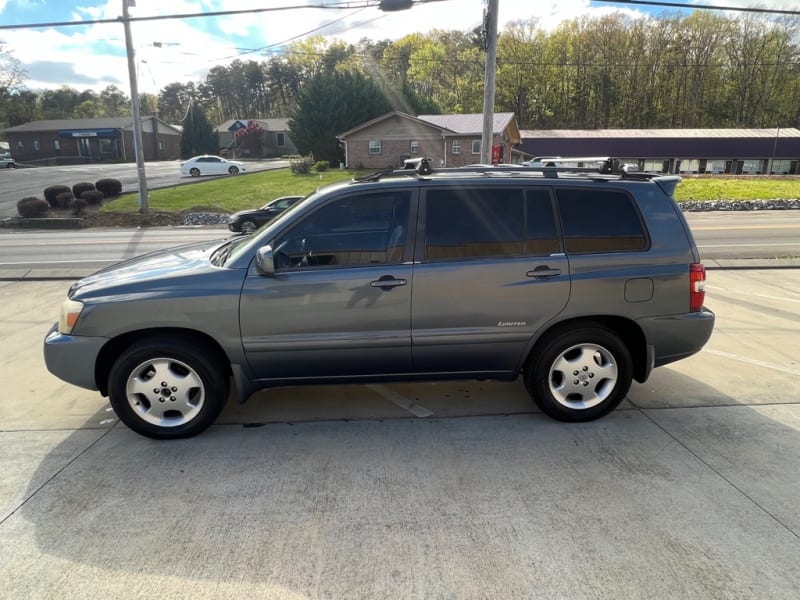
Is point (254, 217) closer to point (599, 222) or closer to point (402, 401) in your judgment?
point (402, 401)

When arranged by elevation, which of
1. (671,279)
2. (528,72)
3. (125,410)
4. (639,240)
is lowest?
(125,410)

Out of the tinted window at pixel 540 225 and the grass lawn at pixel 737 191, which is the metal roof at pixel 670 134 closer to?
the grass lawn at pixel 737 191

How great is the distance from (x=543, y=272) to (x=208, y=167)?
39734 mm

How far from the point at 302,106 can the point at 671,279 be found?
45.0m

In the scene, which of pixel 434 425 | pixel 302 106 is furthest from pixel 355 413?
pixel 302 106

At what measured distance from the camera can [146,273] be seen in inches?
148

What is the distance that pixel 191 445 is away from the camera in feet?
12.1

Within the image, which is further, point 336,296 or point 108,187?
point 108,187

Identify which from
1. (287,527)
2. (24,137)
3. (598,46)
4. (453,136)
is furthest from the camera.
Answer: (598,46)

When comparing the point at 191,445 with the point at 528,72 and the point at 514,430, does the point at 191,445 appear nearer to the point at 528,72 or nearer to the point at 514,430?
the point at 514,430

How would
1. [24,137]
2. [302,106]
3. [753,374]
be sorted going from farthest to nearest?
[24,137]
[302,106]
[753,374]

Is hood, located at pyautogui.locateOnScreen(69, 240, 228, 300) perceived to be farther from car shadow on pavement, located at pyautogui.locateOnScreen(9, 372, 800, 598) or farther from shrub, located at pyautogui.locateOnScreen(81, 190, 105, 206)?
shrub, located at pyautogui.locateOnScreen(81, 190, 105, 206)

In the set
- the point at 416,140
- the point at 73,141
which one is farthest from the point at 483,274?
the point at 73,141

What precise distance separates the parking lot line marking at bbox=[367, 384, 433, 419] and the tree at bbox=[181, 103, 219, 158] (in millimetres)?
62342
